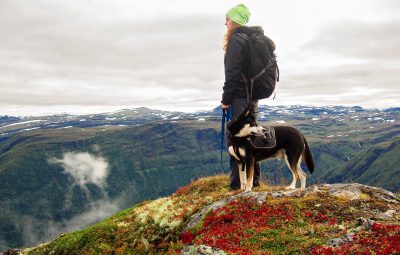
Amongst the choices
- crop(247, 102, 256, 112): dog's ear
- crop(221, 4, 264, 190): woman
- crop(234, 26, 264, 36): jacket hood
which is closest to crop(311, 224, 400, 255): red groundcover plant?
crop(247, 102, 256, 112): dog's ear

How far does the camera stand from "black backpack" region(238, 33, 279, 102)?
13000 millimetres

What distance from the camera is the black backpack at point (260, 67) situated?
42.7 feet

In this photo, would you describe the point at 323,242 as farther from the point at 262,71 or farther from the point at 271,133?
the point at 262,71

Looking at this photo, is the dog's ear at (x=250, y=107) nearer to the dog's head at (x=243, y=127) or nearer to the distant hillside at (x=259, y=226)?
the dog's head at (x=243, y=127)

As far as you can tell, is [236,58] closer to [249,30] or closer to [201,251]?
[249,30]

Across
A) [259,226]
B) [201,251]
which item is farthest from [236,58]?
[201,251]

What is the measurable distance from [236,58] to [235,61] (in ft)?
0.39

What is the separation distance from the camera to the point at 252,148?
12.8m

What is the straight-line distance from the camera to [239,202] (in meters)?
12.1

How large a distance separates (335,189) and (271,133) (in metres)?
3.00

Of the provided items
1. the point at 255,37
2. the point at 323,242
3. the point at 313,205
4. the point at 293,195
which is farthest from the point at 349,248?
the point at 255,37

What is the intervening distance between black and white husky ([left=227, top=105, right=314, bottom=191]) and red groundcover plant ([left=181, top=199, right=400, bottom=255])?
159 centimetres

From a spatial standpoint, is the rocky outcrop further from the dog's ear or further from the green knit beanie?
the green knit beanie

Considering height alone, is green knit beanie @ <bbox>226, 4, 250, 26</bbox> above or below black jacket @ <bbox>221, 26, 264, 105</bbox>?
above
